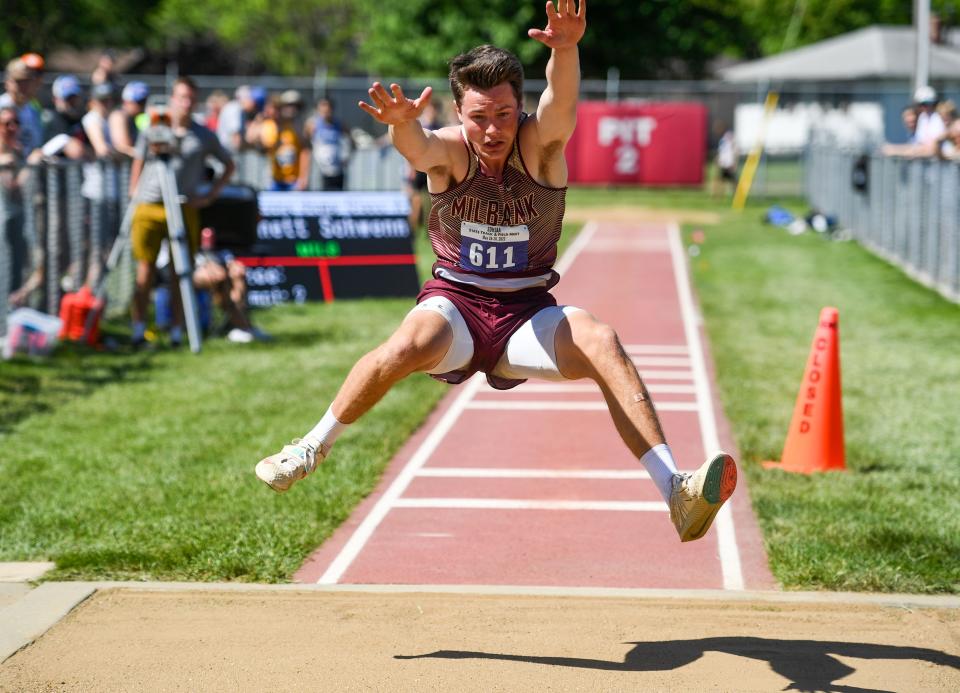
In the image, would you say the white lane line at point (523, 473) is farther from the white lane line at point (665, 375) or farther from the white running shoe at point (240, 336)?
the white running shoe at point (240, 336)

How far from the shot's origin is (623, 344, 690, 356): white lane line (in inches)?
524

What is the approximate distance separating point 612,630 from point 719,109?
1975 inches

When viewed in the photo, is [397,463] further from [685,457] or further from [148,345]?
[148,345]

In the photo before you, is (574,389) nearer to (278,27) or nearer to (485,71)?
(485,71)

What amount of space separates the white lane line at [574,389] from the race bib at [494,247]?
5662mm

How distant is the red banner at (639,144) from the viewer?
1350 inches

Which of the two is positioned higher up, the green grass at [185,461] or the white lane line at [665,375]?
the green grass at [185,461]

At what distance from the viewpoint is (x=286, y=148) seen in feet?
58.3

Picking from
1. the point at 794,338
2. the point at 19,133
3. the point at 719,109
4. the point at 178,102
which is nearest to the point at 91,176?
the point at 19,133

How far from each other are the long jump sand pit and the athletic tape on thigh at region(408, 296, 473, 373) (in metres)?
1.05

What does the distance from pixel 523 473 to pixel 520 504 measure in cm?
75

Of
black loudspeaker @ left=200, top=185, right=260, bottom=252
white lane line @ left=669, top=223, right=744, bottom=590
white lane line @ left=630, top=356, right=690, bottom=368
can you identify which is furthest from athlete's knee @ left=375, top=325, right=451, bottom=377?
black loudspeaker @ left=200, top=185, right=260, bottom=252

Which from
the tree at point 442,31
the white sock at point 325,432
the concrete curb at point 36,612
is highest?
the tree at point 442,31

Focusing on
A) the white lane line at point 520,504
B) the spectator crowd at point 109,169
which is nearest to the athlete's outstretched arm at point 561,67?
the white lane line at point 520,504
